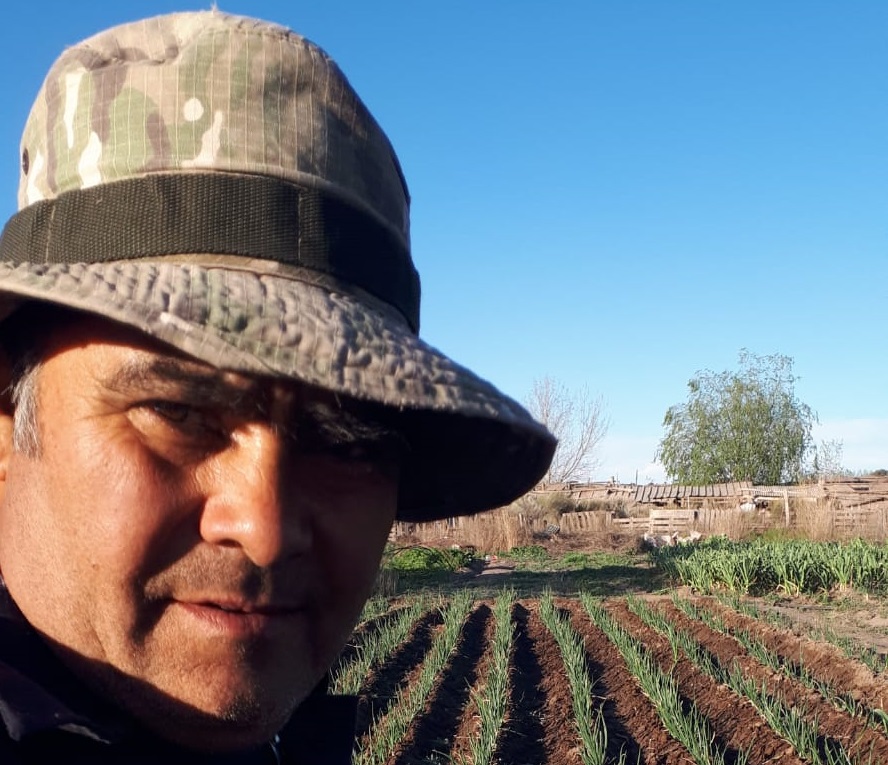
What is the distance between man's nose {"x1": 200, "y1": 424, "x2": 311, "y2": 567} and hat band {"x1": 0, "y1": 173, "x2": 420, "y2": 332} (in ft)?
0.65

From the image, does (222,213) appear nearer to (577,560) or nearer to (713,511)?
(577,560)

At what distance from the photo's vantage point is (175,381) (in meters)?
0.86

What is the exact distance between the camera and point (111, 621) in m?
0.83

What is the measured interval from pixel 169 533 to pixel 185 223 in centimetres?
32

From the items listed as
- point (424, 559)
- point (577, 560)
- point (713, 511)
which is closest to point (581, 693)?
point (424, 559)

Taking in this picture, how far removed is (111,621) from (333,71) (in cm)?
68

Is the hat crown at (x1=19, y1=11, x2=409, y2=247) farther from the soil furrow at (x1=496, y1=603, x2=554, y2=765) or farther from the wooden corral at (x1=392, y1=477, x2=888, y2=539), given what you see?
the wooden corral at (x1=392, y1=477, x2=888, y2=539)

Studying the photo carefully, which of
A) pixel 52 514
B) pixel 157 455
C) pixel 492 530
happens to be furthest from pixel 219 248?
pixel 492 530

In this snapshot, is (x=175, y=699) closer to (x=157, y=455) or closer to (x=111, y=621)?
(x=111, y=621)

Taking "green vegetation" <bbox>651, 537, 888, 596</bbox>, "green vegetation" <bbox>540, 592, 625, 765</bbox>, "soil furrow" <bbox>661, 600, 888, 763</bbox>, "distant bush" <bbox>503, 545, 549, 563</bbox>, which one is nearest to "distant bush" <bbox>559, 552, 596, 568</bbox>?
"distant bush" <bbox>503, 545, 549, 563</bbox>

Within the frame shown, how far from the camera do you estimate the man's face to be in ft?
2.71

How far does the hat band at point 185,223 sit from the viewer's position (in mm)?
841

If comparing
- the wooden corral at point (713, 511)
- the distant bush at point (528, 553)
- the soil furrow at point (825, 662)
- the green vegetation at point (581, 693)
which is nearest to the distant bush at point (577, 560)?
the distant bush at point (528, 553)

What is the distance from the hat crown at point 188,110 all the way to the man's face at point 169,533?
7.6 inches
